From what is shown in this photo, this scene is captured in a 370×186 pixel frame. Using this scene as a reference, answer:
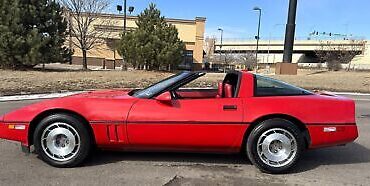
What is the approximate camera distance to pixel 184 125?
5.00m

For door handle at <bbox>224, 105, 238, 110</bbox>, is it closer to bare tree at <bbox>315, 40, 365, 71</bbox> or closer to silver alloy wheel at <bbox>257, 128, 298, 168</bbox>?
silver alloy wheel at <bbox>257, 128, 298, 168</bbox>

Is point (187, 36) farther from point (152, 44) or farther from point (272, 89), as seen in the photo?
point (272, 89)

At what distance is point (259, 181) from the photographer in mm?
4766

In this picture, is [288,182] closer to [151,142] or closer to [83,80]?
[151,142]

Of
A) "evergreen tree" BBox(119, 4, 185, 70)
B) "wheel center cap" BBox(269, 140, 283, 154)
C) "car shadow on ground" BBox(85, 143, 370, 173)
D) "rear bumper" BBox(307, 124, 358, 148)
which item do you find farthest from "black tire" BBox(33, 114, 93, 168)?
"evergreen tree" BBox(119, 4, 185, 70)

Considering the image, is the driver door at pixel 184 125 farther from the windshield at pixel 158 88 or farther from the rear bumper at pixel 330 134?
the rear bumper at pixel 330 134

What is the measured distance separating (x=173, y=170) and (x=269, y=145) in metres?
1.24

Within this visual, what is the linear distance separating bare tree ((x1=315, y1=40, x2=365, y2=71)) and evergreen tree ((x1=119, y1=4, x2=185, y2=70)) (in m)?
22.0

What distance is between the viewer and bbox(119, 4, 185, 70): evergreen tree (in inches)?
1028

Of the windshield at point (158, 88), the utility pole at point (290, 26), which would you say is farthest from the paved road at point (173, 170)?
the utility pole at point (290, 26)

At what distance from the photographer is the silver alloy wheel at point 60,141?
16.4ft

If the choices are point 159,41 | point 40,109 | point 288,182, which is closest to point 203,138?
point 288,182

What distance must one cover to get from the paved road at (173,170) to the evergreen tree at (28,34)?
19.7 m

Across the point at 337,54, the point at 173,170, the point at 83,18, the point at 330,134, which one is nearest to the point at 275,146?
the point at 330,134
